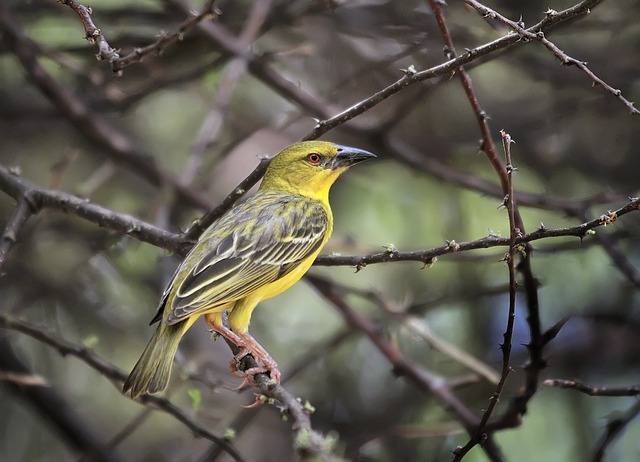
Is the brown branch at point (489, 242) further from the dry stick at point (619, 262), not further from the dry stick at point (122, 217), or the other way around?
the dry stick at point (619, 262)

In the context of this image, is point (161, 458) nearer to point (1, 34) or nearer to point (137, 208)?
point (137, 208)

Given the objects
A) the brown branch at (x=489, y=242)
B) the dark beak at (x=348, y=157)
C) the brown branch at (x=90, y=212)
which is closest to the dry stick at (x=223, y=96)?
the dark beak at (x=348, y=157)

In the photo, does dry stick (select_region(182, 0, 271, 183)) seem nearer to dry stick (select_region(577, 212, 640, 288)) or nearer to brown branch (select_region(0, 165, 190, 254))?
brown branch (select_region(0, 165, 190, 254))

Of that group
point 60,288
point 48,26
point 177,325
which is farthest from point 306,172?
point 48,26

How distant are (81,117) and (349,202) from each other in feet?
7.31

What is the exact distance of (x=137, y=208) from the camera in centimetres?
579

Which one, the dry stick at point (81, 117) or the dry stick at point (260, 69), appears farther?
the dry stick at point (260, 69)

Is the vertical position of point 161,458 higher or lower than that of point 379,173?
lower

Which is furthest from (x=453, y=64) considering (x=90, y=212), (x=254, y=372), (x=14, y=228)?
(x=14, y=228)

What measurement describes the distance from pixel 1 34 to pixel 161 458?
2.64 m

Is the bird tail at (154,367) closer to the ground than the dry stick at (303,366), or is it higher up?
closer to the ground

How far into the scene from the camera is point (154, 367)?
323 centimetres

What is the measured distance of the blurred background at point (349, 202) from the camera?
188 inches

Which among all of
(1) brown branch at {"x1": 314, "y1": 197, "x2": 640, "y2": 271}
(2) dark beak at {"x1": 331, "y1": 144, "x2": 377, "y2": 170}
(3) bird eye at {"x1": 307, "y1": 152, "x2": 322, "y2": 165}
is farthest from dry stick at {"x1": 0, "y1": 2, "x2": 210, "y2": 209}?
(1) brown branch at {"x1": 314, "y1": 197, "x2": 640, "y2": 271}
